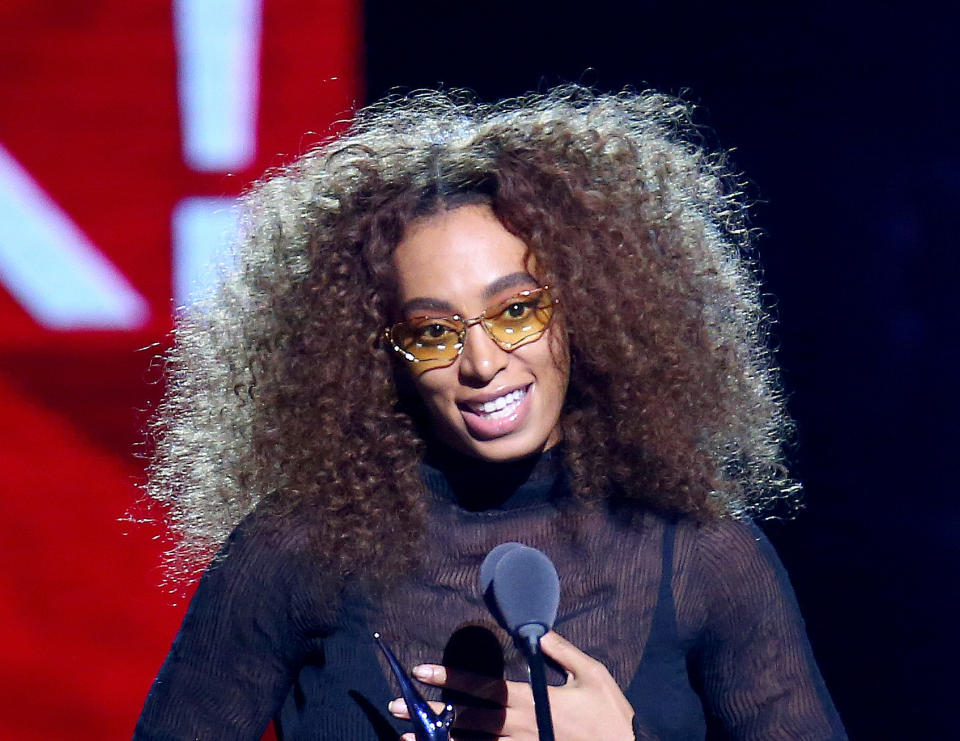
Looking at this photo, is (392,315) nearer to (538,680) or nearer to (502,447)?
(502,447)

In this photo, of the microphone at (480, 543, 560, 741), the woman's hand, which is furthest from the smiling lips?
the microphone at (480, 543, 560, 741)

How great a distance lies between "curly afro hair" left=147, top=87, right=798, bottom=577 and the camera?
1.99 metres

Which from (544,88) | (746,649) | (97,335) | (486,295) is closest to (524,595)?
(486,295)

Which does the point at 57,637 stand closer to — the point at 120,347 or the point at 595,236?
the point at 120,347

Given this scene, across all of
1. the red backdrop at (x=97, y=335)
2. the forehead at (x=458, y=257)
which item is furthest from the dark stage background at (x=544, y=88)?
the forehead at (x=458, y=257)

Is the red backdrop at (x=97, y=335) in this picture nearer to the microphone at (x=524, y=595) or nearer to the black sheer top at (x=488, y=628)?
the black sheer top at (x=488, y=628)

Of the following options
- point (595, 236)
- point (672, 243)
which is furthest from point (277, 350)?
point (672, 243)

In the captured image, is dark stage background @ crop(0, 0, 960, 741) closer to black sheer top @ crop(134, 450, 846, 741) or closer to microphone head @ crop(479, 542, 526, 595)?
black sheer top @ crop(134, 450, 846, 741)

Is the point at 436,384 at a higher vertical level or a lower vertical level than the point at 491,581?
higher

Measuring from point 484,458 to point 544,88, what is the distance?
4.24 ft

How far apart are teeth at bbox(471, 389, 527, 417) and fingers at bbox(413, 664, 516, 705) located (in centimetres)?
40

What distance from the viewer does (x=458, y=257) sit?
1.85 meters

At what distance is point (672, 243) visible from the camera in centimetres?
217

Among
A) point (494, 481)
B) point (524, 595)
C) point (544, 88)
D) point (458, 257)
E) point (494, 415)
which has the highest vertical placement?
point (544, 88)
